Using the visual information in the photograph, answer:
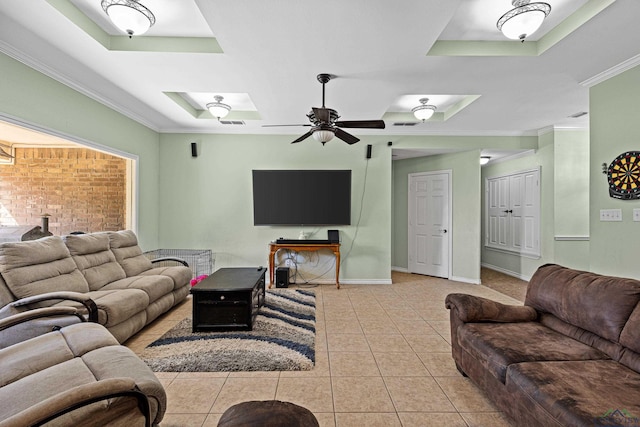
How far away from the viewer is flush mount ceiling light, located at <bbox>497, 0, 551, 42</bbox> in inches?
79.9

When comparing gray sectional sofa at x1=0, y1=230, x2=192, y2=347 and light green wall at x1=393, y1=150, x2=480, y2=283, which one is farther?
light green wall at x1=393, y1=150, x2=480, y2=283

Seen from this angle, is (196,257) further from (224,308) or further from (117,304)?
(117,304)

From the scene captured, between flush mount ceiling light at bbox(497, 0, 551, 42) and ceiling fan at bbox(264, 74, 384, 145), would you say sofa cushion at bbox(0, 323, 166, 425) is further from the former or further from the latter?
flush mount ceiling light at bbox(497, 0, 551, 42)

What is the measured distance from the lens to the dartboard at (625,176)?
109 inches

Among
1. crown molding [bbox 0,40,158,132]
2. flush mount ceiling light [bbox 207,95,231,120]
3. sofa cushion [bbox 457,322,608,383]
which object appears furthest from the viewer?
flush mount ceiling light [bbox 207,95,231,120]

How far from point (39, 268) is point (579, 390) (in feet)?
12.1

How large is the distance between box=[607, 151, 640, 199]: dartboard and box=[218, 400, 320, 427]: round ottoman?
352cm

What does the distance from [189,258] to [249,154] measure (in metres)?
2.01

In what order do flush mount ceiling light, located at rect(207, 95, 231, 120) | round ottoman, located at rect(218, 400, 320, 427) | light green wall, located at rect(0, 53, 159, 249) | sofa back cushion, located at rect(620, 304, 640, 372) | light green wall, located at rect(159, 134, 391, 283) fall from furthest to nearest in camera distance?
light green wall, located at rect(159, 134, 391, 283)
flush mount ceiling light, located at rect(207, 95, 231, 120)
light green wall, located at rect(0, 53, 159, 249)
sofa back cushion, located at rect(620, 304, 640, 372)
round ottoman, located at rect(218, 400, 320, 427)

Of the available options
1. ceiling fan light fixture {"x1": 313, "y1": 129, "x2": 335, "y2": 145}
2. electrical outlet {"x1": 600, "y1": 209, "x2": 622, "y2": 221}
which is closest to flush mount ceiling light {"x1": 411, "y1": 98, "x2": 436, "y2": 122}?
ceiling fan light fixture {"x1": 313, "y1": 129, "x2": 335, "y2": 145}

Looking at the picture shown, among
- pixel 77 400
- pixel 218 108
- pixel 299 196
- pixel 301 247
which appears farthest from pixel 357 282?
pixel 77 400

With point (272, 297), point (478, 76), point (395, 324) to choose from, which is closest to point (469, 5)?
point (478, 76)

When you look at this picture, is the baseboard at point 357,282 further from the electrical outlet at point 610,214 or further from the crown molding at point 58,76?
the crown molding at point 58,76

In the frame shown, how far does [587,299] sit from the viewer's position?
1865 millimetres
